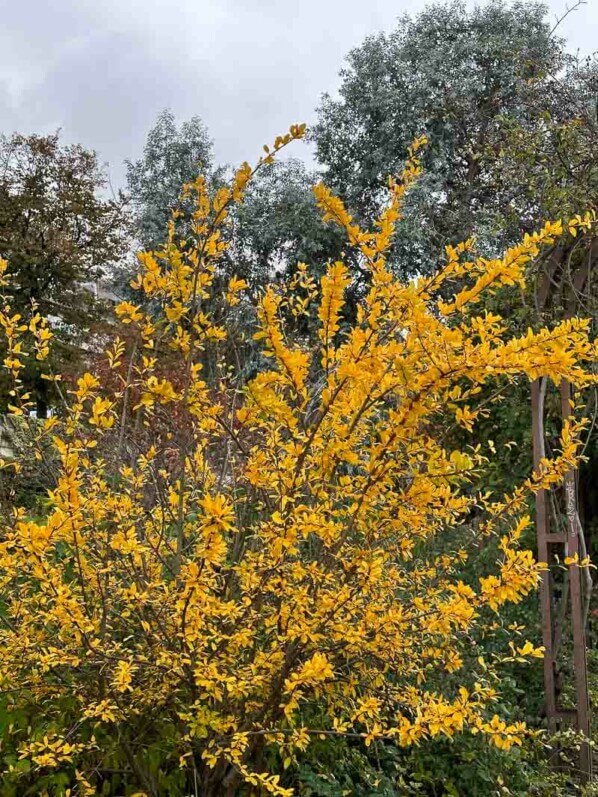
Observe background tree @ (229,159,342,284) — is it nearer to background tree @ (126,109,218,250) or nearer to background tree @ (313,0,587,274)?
background tree @ (313,0,587,274)

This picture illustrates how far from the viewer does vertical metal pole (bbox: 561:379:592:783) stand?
302 centimetres

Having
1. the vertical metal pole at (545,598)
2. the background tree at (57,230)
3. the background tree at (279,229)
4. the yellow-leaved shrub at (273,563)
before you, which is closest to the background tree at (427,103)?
the background tree at (279,229)

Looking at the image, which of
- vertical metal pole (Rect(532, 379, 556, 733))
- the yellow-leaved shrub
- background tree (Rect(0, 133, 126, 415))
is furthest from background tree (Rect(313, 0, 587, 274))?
the yellow-leaved shrub

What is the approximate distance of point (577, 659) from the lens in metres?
3.09

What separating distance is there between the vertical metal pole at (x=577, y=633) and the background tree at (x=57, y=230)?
14.5 m

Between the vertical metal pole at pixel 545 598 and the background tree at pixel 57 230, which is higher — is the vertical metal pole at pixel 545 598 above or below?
below

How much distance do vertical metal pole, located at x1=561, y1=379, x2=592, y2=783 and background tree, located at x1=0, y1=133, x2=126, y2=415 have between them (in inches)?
571

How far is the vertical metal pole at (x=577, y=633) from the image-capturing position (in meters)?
3.02

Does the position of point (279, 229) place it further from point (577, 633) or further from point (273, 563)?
point (273, 563)

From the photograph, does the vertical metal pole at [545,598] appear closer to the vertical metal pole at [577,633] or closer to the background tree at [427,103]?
the vertical metal pole at [577,633]

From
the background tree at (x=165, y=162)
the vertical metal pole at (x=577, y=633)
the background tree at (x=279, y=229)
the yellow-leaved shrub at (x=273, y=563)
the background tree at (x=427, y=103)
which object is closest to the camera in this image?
the yellow-leaved shrub at (x=273, y=563)

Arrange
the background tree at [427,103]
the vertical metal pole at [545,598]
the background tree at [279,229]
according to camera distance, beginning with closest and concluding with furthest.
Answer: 1. the vertical metal pole at [545,598]
2. the background tree at [427,103]
3. the background tree at [279,229]

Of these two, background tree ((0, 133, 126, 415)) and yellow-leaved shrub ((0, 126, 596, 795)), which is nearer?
yellow-leaved shrub ((0, 126, 596, 795))

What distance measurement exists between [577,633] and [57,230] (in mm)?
16573
